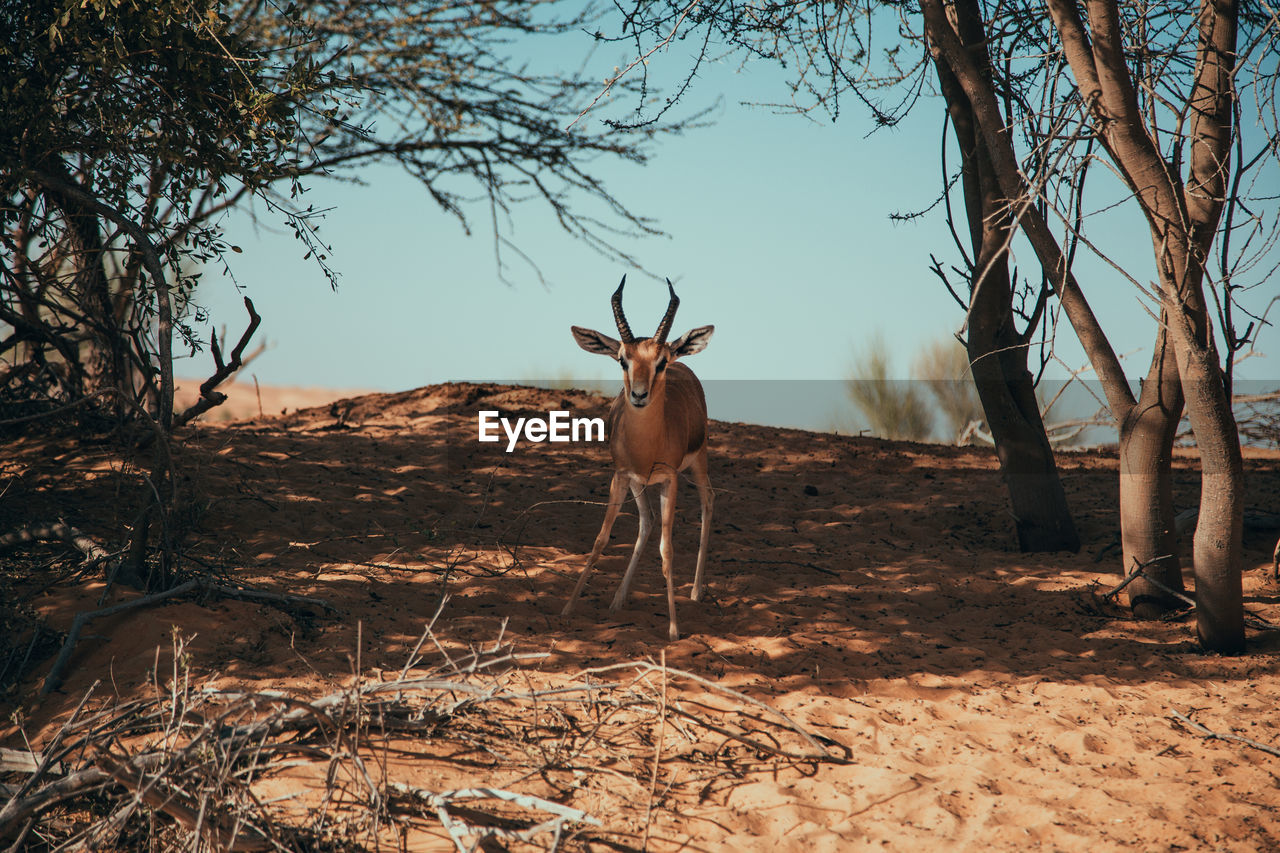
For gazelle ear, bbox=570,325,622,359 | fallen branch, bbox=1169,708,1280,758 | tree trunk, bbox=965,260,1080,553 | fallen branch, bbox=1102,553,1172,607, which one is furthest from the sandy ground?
gazelle ear, bbox=570,325,622,359

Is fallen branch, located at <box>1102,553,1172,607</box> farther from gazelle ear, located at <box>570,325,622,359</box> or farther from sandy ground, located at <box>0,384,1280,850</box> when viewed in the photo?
gazelle ear, located at <box>570,325,622,359</box>

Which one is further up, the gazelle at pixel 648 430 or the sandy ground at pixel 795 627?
the gazelle at pixel 648 430

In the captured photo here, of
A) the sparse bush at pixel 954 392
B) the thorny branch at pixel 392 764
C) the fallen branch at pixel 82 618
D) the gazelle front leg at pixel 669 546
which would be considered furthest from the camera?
the sparse bush at pixel 954 392

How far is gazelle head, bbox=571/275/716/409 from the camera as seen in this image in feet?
20.0

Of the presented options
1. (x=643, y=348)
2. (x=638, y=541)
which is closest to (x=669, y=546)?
(x=638, y=541)

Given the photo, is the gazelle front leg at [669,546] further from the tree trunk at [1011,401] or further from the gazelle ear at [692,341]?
the tree trunk at [1011,401]

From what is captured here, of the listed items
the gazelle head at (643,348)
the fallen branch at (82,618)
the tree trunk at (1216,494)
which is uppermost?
the gazelle head at (643,348)

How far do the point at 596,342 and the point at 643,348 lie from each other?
1.96ft

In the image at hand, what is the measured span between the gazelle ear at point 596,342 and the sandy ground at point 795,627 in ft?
4.63

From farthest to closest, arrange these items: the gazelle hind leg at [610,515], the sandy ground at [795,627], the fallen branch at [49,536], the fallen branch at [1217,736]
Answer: the gazelle hind leg at [610,515]
the fallen branch at [49,536]
the fallen branch at [1217,736]
the sandy ground at [795,627]

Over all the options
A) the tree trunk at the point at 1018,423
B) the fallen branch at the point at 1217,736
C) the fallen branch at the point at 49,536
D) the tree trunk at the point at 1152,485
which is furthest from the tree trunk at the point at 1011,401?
the fallen branch at the point at 49,536

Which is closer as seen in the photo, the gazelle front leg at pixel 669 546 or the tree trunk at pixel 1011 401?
the gazelle front leg at pixel 669 546

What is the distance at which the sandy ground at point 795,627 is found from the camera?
416 cm

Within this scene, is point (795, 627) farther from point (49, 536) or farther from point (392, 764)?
point (49, 536)
